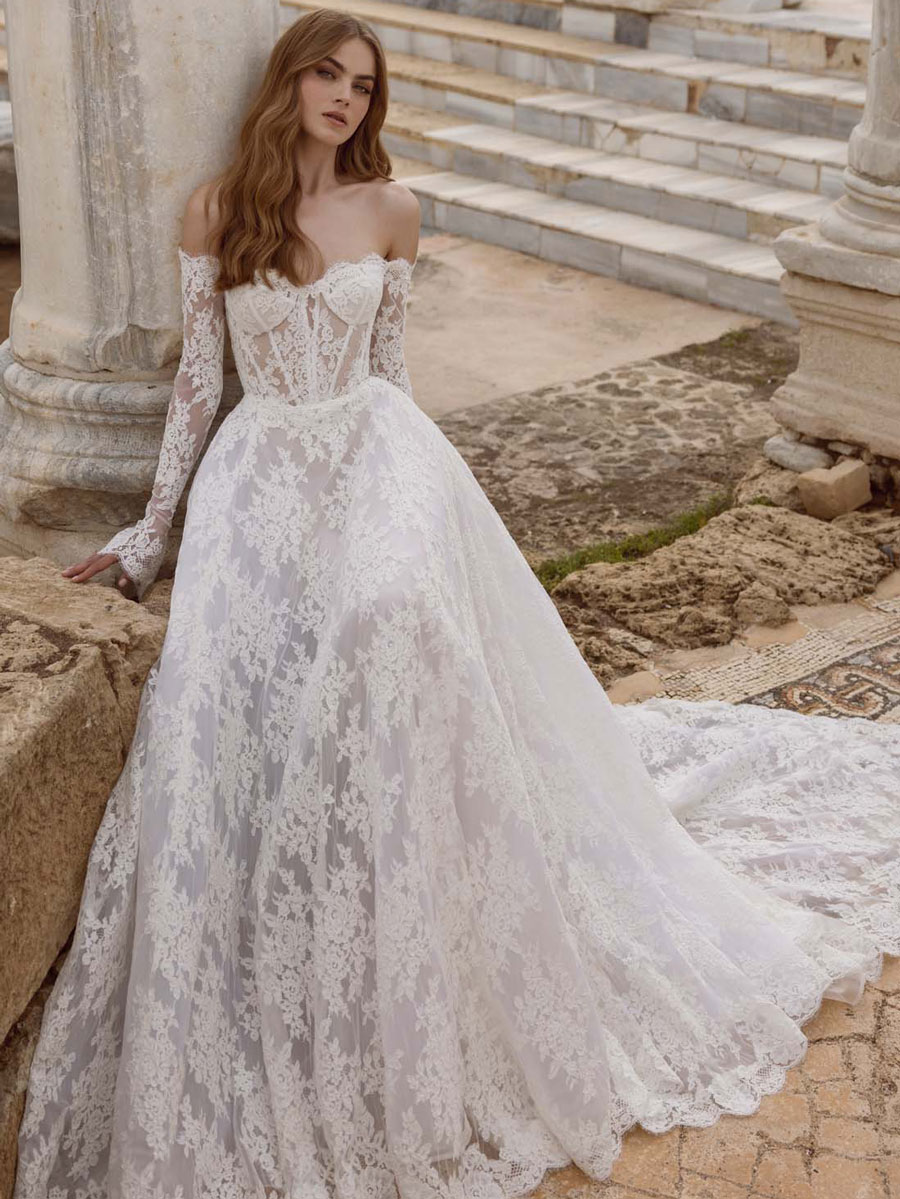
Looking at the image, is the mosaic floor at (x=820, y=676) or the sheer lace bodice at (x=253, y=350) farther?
the mosaic floor at (x=820, y=676)

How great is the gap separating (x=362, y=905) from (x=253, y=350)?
3.47 feet

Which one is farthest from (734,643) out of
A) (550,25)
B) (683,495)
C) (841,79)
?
(550,25)

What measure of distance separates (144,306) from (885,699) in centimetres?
234

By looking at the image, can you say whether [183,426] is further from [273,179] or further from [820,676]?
[820,676]

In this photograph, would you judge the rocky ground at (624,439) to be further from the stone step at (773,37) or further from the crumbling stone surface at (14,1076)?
the crumbling stone surface at (14,1076)

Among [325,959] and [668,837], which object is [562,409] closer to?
[668,837]

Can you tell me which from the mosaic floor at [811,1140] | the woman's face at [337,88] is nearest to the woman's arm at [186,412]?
the woman's face at [337,88]

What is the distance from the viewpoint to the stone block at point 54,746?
2363mm

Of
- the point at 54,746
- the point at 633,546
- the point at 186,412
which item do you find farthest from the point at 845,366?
the point at 54,746

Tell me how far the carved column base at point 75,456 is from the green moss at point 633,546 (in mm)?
2089

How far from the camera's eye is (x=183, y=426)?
296cm

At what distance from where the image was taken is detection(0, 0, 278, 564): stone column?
2.86m

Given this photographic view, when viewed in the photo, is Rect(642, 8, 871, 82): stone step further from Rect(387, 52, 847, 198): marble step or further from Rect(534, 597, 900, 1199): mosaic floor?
Rect(534, 597, 900, 1199): mosaic floor

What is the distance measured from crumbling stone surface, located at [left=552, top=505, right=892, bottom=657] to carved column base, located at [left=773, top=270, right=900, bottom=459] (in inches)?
16.5
